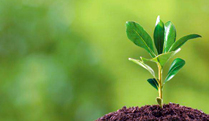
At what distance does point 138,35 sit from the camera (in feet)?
3.23

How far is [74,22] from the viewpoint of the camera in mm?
1764

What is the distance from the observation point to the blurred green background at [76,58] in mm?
1729

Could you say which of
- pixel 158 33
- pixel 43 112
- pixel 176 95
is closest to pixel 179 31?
pixel 176 95

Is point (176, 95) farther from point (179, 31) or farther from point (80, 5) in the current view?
point (80, 5)

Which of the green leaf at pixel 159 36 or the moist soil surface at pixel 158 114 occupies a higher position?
the green leaf at pixel 159 36

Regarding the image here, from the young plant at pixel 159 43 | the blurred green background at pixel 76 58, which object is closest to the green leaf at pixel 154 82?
the young plant at pixel 159 43

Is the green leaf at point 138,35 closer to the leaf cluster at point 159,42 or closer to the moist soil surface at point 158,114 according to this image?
the leaf cluster at point 159,42

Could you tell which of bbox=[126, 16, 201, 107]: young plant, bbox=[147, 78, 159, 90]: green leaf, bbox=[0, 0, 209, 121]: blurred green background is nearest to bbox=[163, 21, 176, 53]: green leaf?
bbox=[126, 16, 201, 107]: young plant

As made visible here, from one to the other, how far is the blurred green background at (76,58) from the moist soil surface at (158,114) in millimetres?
775

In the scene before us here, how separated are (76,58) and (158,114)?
92cm

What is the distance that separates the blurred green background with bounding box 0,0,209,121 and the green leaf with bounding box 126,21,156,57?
2.41 feet

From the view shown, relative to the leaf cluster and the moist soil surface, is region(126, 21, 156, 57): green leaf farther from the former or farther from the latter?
the moist soil surface

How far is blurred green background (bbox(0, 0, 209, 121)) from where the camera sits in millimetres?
1729

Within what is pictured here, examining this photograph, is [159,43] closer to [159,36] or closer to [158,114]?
[159,36]
